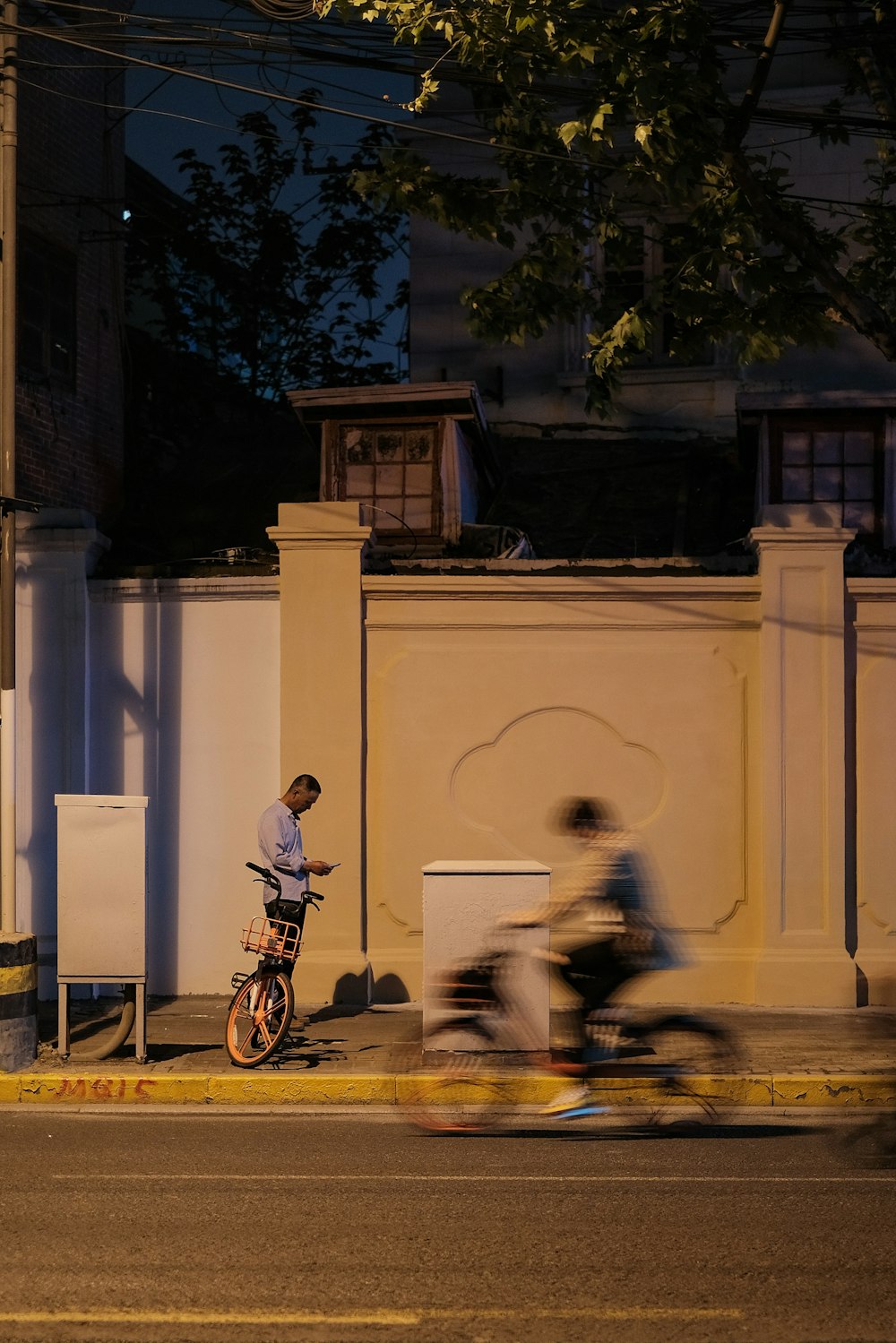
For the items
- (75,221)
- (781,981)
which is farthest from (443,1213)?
(75,221)

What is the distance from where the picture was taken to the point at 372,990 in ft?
41.2

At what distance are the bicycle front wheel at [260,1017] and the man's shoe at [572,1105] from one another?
2.26 m

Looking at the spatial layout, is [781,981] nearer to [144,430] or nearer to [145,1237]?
[145,1237]

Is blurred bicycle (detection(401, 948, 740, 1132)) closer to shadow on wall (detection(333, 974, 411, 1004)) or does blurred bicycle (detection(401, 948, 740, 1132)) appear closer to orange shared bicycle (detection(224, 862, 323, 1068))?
orange shared bicycle (detection(224, 862, 323, 1068))

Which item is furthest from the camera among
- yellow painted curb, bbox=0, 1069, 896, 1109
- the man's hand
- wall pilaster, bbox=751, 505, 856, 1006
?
wall pilaster, bbox=751, 505, 856, 1006

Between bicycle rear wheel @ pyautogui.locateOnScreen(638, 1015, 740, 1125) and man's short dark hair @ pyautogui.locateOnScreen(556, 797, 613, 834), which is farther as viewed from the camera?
bicycle rear wheel @ pyautogui.locateOnScreen(638, 1015, 740, 1125)

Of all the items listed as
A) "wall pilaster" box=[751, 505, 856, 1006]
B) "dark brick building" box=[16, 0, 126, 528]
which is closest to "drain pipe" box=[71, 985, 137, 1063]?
"wall pilaster" box=[751, 505, 856, 1006]

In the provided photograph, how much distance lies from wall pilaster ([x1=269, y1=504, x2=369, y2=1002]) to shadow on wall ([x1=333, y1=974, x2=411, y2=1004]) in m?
0.22

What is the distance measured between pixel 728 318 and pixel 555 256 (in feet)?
5.41

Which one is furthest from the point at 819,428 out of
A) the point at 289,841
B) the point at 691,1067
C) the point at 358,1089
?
the point at 358,1089

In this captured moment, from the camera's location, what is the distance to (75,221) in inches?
650

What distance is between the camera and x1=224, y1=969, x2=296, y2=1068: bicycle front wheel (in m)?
9.83

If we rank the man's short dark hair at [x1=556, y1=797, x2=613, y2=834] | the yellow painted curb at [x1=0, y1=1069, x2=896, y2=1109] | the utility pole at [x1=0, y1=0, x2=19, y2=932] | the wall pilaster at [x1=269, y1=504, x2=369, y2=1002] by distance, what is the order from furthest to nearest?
the wall pilaster at [x1=269, y1=504, x2=369, y2=1002], the utility pole at [x1=0, y1=0, x2=19, y2=932], the yellow painted curb at [x1=0, y1=1069, x2=896, y2=1109], the man's short dark hair at [x1=556, y1=797, x2=613, y2=834]

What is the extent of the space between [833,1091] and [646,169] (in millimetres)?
6643
